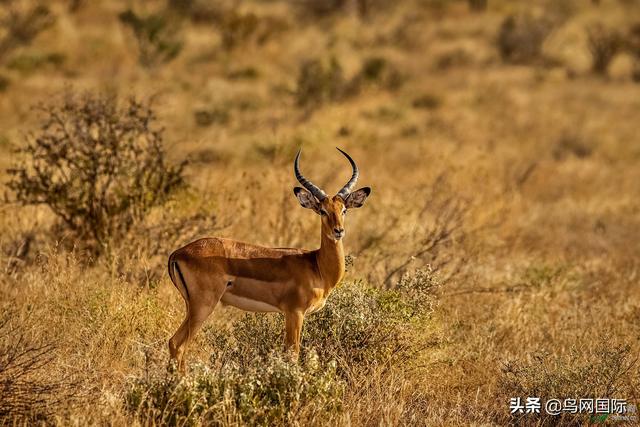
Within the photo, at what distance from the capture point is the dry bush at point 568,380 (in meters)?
6.52

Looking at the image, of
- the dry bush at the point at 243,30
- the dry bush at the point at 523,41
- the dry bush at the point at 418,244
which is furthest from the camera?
the dry bush at the point at 523,41

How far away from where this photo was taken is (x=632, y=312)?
8930 mm

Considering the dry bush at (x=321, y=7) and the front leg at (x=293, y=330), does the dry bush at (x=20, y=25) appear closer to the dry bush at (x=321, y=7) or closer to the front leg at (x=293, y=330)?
the dry bush at (x=321, y=7)

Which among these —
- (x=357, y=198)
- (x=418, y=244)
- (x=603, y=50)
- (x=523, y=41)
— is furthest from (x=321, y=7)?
(x=357, y=198)

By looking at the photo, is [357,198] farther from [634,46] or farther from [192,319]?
[634,46]

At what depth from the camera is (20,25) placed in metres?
25.2

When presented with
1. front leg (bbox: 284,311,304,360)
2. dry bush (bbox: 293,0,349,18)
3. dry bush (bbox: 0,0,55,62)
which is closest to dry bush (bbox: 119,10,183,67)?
dry bush (bbox: 0,0,55,62)

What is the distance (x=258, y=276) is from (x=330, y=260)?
1.68ft

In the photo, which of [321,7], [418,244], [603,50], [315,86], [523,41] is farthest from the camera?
[321,7]

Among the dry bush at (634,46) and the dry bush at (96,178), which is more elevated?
the dry bush at (634,46)

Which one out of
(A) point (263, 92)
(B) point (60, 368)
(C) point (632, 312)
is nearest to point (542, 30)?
(A) point (263, 92)

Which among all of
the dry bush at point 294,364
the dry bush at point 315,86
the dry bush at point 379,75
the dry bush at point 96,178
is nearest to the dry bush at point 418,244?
the dry bush at point 294,364

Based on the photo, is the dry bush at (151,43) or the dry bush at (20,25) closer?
the dry bush at (151,43)

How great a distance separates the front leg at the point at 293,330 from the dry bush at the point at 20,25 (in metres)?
18.7
